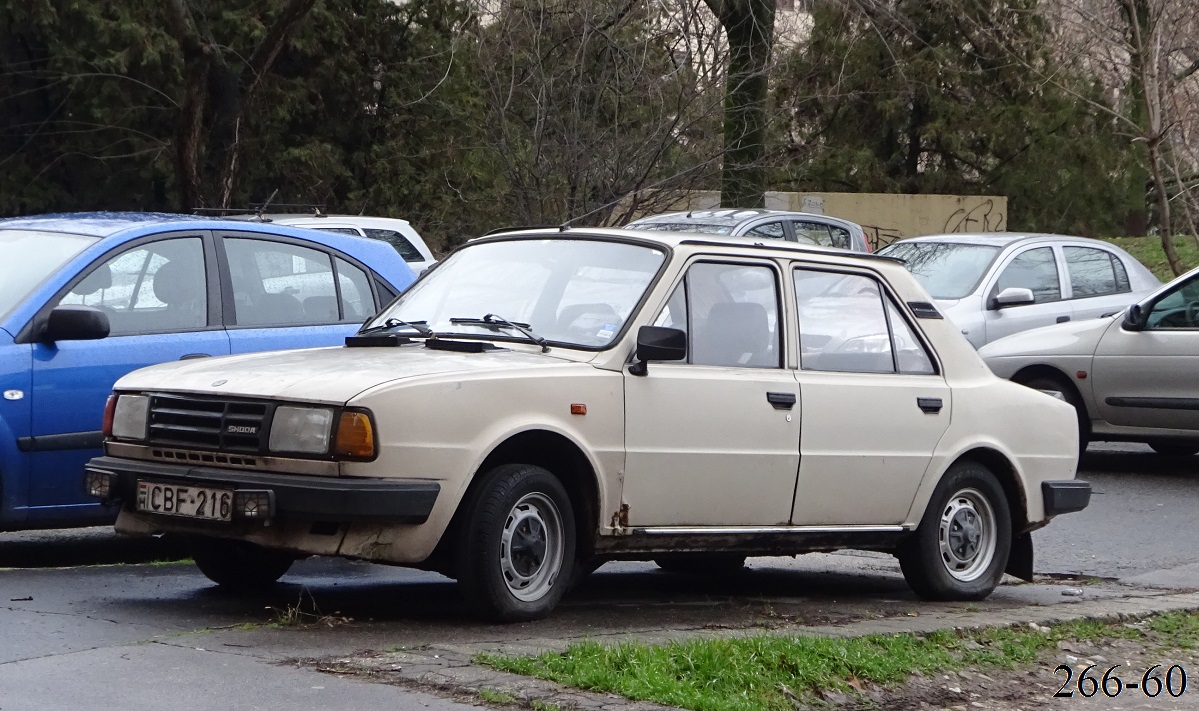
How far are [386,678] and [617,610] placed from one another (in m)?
2.06

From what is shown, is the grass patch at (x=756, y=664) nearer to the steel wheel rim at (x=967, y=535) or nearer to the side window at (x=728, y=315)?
the steel wheel rim at (x=967, y=535)

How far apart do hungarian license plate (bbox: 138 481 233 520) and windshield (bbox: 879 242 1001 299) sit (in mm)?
10584

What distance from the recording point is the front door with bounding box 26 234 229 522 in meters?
7.69

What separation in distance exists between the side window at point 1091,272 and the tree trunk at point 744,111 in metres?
4.67

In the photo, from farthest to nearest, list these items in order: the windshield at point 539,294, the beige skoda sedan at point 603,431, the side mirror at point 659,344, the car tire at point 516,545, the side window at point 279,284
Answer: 1. the side window at point 279,284
2. the windshield at point 539,294
3. the side mirror at point 659,344
4. the car tire at point 516,545
5. the beige skoda sedan at point 603,431

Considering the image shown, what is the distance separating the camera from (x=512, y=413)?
20.9 feet

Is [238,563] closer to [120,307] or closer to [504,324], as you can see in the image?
[504,324]

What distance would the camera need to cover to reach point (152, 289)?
27.4 ft

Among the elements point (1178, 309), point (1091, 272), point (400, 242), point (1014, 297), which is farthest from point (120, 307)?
point (1091, 272)

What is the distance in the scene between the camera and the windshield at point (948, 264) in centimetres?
1619

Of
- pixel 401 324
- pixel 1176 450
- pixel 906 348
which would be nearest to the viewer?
pixel 401 324

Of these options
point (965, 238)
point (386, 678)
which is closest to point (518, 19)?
point (965, 238)

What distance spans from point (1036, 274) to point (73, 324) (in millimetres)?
11046

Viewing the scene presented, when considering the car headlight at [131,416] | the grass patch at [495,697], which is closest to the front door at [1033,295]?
the car headlight at [131,416]
